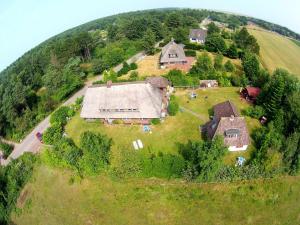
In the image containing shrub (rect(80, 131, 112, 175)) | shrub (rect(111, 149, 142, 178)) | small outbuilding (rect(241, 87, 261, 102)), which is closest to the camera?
shrub (rect(111, 149, 142, 178))

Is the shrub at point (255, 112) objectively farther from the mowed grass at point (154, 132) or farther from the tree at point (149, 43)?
the tree at point (149, 43)

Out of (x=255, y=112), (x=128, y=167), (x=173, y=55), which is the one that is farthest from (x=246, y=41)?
(x=128, y=167)

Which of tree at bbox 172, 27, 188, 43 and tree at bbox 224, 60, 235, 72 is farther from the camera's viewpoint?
tree at bbox 172, 27, 188, 43

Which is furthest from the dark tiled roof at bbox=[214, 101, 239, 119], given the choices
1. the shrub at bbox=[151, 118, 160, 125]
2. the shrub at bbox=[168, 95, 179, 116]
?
the shrub at bbox=[151, 118, 160, 125]

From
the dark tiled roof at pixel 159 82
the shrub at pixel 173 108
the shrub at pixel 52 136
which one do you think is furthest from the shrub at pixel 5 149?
the shrub at pixel 173 108

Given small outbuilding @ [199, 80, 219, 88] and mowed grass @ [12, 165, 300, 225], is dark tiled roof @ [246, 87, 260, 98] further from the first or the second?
mowed grass @ [12, 165, 300, 225]

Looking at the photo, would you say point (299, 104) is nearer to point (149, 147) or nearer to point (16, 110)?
point (149, 147)

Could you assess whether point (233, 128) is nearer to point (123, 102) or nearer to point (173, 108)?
point (173, 108)
